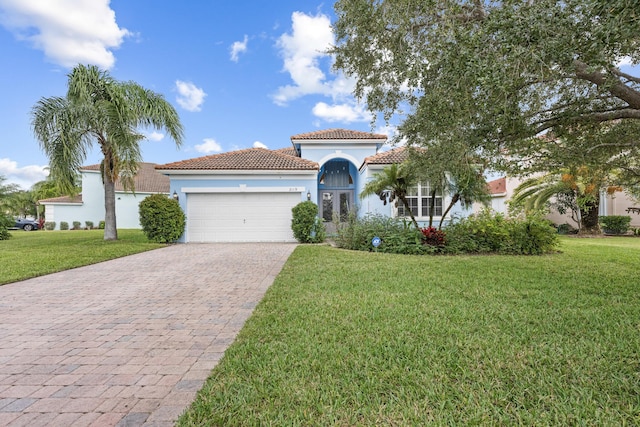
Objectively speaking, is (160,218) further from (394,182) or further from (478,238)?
(478,238)

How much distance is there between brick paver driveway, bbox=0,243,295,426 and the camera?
8.18 ft

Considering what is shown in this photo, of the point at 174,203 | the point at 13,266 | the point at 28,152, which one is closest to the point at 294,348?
the point at 13,266

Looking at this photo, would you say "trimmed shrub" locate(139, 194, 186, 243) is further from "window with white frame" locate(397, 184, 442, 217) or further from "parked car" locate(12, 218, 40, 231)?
"parked car" locate(12, 218, 40, 231)

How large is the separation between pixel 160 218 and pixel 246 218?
3.86 metres

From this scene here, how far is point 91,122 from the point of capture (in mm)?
12883

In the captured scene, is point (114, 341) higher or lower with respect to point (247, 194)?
lower

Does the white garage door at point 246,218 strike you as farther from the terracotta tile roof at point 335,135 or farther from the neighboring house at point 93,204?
the neighboring house at point 93,204

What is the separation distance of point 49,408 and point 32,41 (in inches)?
665

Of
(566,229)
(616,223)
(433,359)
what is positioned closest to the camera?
(433,359)

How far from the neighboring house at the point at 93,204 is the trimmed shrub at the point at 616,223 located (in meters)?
35.3

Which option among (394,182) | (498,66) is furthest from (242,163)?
(498,66)

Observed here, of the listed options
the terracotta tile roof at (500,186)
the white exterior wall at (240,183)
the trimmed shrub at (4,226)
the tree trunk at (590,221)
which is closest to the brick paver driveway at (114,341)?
the white exterior wall at (240,183)

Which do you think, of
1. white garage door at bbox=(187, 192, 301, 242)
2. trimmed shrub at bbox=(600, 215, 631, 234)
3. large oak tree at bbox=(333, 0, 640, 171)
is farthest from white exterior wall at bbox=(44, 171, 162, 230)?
trimmed shrub at bbox=(600, 215, 631, 234)

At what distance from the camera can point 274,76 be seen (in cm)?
1867
